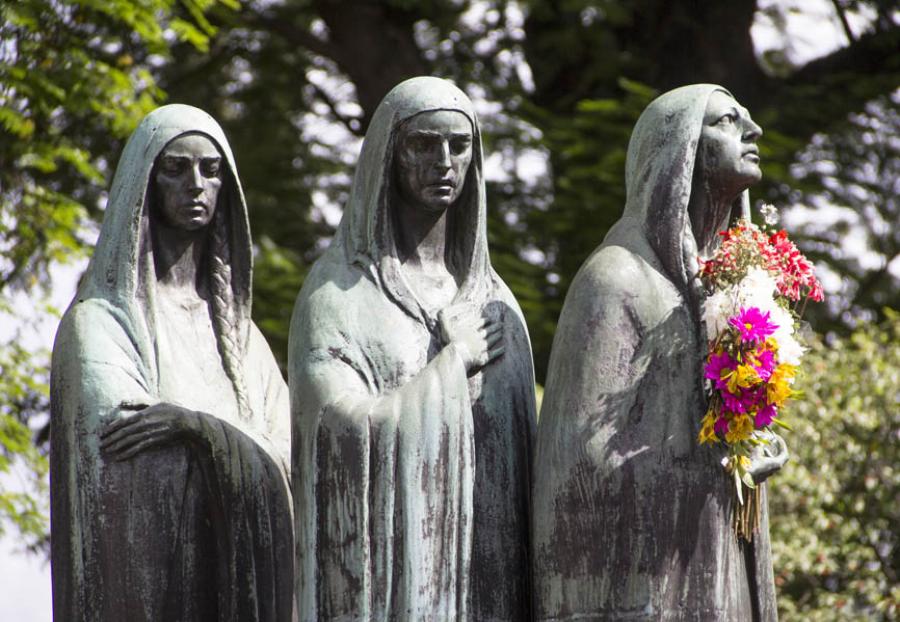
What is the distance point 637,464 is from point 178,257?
248cm

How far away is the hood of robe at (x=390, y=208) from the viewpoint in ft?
35.4

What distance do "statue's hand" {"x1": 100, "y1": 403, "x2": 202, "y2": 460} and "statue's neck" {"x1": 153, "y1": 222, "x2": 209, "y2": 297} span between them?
2.54 ft

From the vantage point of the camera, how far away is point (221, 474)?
35.7 ft

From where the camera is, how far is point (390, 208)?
10961 millimetres

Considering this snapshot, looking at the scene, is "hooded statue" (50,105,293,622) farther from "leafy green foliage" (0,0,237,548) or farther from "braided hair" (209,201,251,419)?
"leafy green foliage" (0,0,237,548)

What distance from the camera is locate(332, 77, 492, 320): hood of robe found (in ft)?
35.4

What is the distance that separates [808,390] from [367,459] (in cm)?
1007

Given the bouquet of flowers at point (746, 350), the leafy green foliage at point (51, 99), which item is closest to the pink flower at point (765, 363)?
the bouquet of flowers at point (746, 350)

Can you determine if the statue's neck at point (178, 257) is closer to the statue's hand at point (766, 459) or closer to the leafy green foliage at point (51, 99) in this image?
the statue's hand at point (766, 459)

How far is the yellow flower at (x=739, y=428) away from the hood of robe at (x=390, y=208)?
1358 mm

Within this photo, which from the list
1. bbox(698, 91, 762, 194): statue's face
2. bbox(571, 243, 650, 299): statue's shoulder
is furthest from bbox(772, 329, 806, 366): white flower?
bbox(698, 91, 762, 194): statue's face

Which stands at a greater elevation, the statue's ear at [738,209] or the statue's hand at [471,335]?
the statue's ear at [738,209]

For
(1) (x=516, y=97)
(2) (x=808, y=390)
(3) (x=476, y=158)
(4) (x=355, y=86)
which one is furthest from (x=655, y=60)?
(3) (x=476, y=158)

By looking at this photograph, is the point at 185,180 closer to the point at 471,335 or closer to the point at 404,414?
the point at 471,335
